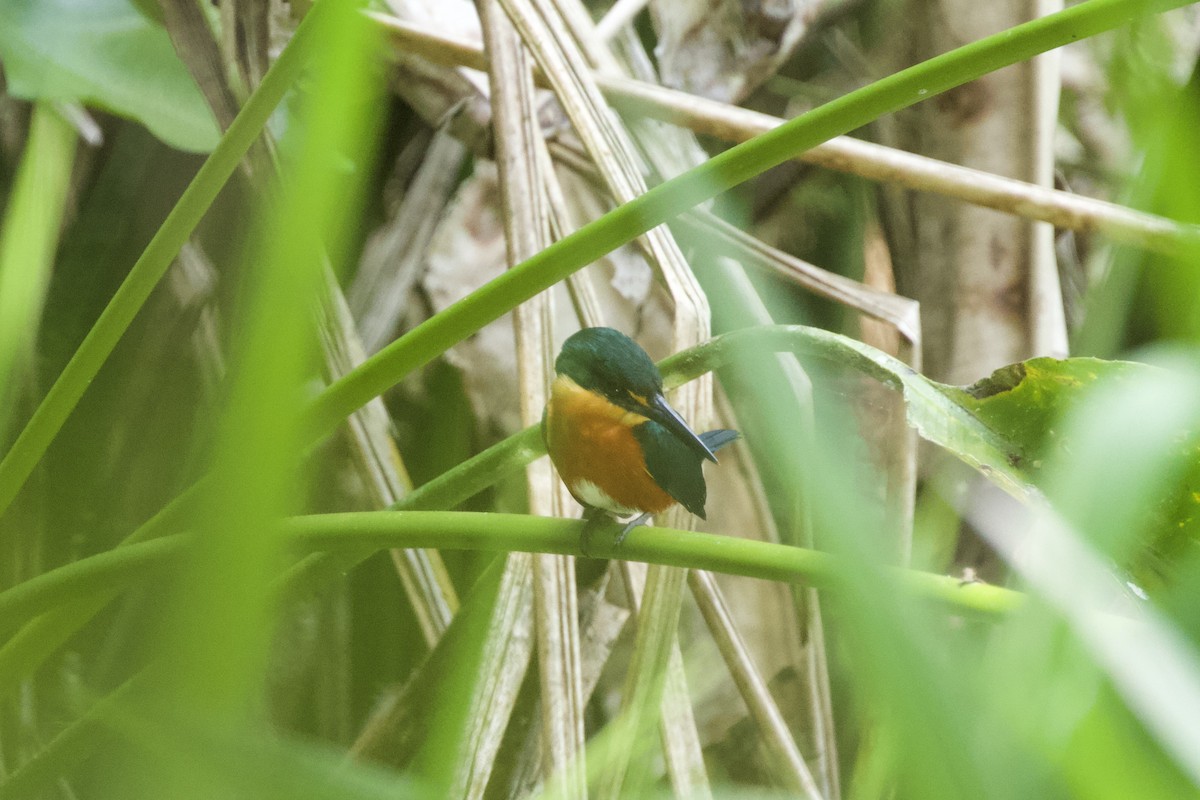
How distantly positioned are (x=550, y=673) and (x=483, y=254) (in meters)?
0.63

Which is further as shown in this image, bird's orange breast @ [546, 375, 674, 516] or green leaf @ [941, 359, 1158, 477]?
bird's orange breast @ [546, 375, 674, 516]

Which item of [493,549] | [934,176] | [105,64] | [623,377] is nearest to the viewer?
[493,549]

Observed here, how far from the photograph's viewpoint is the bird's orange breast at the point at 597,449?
2.26 feet

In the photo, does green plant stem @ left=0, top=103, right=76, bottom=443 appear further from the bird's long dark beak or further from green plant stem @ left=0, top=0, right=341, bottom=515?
the bird's long dark beak

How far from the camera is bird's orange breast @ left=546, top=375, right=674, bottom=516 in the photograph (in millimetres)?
689

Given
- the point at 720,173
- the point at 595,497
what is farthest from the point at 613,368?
the point at 720,173

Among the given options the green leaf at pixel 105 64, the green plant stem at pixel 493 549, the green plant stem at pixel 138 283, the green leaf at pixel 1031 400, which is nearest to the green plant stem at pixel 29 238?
the green leaf at pixel 105 64

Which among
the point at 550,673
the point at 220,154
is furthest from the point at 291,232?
the point at 550,673

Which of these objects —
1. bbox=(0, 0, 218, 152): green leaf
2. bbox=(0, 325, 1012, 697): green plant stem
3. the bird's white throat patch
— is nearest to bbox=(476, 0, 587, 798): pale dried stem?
the bird's white throat patch

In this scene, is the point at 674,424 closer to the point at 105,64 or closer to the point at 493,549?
the point at 493,549

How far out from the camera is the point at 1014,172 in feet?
3.95

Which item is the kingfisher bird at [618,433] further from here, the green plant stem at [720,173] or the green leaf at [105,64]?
the green leaf at [105,64]

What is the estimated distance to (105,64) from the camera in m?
Result: 1.08

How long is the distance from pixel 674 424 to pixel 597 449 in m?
0.07
